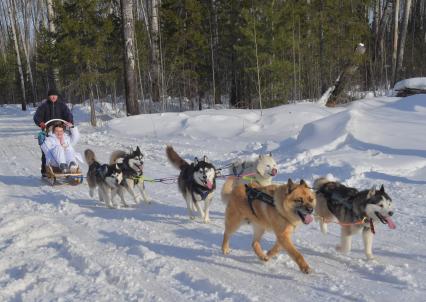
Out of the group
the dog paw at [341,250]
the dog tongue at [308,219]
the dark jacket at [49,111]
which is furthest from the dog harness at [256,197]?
the dark jacket at [49,111]

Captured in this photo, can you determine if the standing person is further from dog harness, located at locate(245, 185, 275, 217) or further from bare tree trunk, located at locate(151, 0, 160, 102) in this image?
bare tree trunk, located at locate(151, 0, 160, 102)

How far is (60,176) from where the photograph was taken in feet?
27.2

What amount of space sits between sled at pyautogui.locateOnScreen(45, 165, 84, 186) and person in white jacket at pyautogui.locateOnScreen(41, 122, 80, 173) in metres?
0.10

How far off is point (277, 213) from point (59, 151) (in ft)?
19.6

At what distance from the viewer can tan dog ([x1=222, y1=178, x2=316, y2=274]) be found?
389 cm

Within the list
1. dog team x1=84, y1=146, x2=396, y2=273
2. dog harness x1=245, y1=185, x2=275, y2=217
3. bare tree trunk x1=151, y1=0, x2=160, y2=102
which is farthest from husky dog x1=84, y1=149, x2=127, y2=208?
bare tree trunk x1=151, y1=0, x2=160, y2=102

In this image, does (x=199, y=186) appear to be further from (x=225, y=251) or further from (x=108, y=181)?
(x=108, y=181)

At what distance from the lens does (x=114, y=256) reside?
4.57m

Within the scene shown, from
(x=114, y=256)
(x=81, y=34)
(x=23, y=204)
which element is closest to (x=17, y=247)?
(x=114, y=256)

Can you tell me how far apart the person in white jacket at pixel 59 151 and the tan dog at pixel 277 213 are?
4924 millimetres

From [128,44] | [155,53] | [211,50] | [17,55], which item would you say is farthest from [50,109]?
[17,55]

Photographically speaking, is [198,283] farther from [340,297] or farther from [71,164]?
[71,164]

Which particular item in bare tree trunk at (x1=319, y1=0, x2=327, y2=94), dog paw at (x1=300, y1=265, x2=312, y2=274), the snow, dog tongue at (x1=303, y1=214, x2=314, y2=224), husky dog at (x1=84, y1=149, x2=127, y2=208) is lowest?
dog paw at (x1=300, y1=265, x2=312, y2=274)

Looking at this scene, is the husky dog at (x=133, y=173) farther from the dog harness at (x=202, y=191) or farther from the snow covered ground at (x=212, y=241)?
the dog harness at (x=202, y=191)
